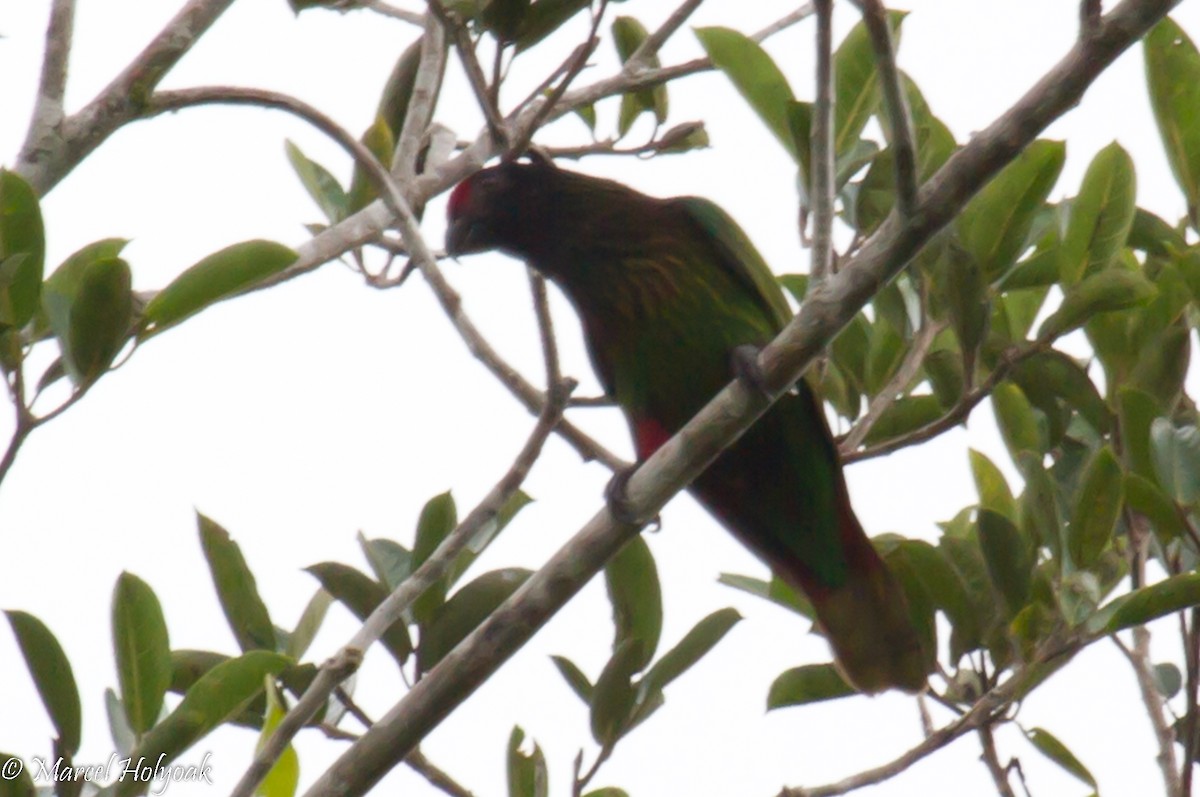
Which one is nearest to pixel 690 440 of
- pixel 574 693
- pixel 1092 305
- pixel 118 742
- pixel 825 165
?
pixel 825 165

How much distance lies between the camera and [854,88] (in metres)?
3.51

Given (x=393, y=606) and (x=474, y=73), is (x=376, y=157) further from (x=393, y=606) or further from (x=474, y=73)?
(x=393, y=606)

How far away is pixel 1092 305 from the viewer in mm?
3203

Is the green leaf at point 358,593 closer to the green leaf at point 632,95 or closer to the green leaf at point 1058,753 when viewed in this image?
the green leaf at point 1058,753

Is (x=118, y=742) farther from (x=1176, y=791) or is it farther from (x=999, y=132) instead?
(x=1176, y=791)

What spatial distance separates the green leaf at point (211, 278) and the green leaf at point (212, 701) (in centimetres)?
66

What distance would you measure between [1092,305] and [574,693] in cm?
144

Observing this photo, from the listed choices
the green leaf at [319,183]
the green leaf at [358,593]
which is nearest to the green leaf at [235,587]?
the green leaf at [358,593]

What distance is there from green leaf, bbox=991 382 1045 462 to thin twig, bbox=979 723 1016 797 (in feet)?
2.33

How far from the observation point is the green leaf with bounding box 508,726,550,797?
124 inches

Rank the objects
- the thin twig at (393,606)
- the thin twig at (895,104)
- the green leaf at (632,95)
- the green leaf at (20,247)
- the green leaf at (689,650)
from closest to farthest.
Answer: the thin twig at (393,606) → the thin twig at (895,104) → the green leaf at (20,247) → the green leaf at (689,650) → the green leaf at (632,95)

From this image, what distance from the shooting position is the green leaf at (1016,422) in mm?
3533

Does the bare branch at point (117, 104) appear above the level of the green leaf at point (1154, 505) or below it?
above

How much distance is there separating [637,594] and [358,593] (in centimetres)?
62
